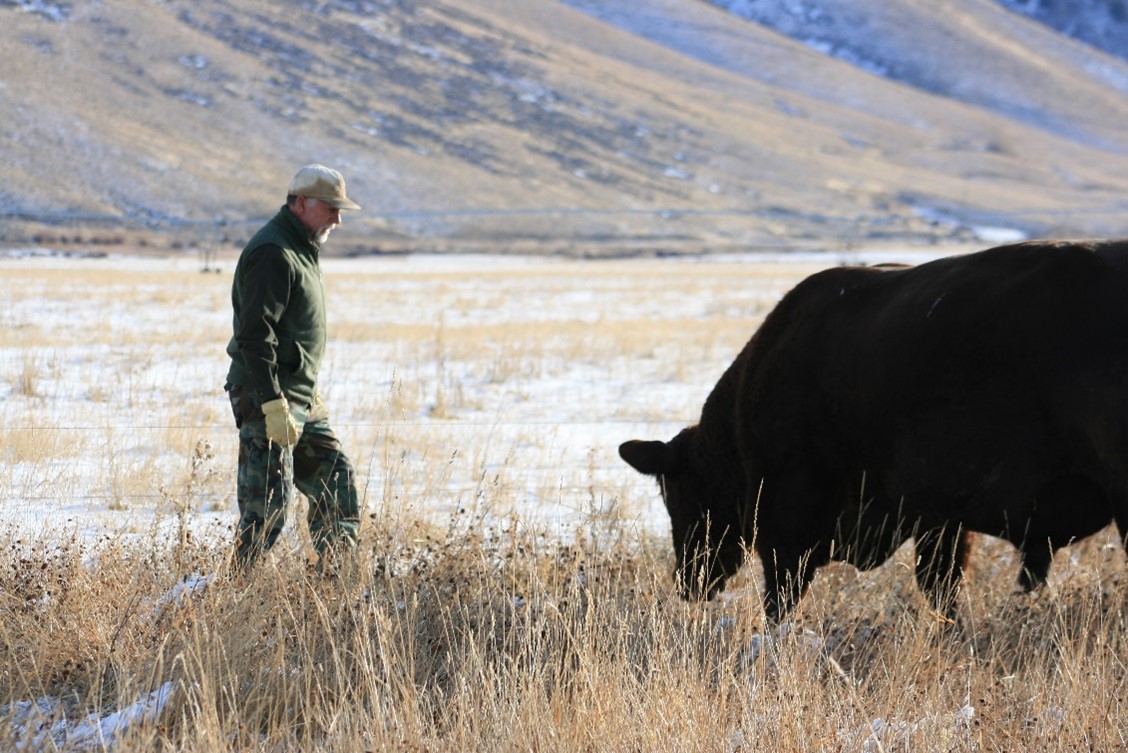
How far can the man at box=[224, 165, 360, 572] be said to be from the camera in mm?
5754

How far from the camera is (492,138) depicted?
10381 centimetres

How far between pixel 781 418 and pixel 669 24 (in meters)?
183

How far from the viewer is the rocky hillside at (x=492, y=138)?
78.1 metres

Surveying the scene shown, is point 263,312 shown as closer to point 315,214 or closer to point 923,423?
point 315,214

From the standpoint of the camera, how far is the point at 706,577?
21.9ft

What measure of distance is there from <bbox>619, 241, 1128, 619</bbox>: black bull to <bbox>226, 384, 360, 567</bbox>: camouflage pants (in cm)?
172

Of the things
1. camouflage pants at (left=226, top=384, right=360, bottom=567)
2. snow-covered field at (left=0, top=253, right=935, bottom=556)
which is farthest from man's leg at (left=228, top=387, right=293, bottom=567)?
snow-covered field at (left=0, top=253, right=935, bottom=556)

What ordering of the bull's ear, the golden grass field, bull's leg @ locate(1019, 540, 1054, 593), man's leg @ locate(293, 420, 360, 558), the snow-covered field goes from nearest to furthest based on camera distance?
the golden grass field < bull's leg @ locate(1019, 540, 1054, 593) < man's leg @ locate(293, 420, 360, 558) < the bull's ear < the snow-covered field

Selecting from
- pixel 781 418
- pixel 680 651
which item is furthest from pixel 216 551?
pixel 781 418

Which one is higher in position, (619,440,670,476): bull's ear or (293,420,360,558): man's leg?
(619,440,670,476): bull's ear

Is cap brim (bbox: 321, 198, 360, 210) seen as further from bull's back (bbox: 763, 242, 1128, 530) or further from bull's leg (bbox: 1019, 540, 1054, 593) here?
bull's leg (bbox: 1019, 540, 1054, 593)

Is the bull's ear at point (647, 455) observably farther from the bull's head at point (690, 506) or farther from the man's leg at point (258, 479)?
the man's leg at point (258, 479)

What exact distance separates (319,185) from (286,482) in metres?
1.45

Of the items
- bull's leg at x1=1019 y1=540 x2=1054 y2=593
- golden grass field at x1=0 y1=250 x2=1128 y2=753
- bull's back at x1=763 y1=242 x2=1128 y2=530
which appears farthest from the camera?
bull's leg at x1=1019 y1=540 x2=1054 y2=593
